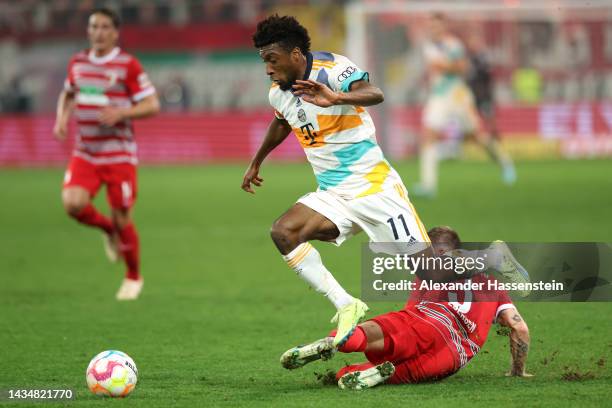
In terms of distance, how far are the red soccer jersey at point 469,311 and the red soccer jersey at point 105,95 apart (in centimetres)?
461

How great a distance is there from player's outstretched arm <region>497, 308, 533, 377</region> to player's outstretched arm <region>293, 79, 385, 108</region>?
1462 millimetres

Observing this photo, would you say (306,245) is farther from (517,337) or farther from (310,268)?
(517,337)

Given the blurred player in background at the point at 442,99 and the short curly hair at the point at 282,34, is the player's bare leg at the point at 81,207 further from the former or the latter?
the blurred player in background at the point at 442,99

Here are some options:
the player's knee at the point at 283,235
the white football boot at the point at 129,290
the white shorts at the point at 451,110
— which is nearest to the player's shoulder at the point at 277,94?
the player's knee at the point at 283,235

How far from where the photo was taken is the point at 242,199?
20062 millimetres

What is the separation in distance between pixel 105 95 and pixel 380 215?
4.25 m

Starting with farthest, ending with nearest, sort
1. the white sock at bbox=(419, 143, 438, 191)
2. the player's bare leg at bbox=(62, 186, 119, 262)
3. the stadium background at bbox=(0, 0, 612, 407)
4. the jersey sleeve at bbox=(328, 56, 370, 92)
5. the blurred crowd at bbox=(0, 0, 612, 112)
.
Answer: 1. the blurred crowd at bbox=(0, 0, 612, 112)
2. the white sock at bbox=(419, 143, 438, 191)
3. the player's bare leg at bbox=(62, 186, 119, 262)
4. the stadium background at bbox=(0, 0, 612, 407)
5. the jersey sleeve at bbox=(328, 56, 370, 92)

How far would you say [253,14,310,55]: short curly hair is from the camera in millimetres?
6773

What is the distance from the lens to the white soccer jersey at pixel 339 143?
22.8 ft

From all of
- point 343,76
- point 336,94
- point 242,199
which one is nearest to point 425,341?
point 336,94

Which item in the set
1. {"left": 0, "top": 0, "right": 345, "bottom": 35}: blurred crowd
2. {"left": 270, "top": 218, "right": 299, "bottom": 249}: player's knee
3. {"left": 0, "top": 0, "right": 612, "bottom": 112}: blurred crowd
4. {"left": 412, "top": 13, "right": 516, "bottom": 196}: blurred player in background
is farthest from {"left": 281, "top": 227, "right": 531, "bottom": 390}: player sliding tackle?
{"left": 0, "top": 0, "right": 345, "bottom": 35}: blurred crowd

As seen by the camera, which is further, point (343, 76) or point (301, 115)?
point (301, 115)

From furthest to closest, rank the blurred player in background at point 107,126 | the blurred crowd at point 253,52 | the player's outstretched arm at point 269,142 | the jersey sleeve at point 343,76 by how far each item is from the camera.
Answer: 1. the blurred crowd at point 253,52
2. the blurred player in background at point 107,126
3. the player's outstretched arm at point 269,142
4. the jersey sleeve at point 343,76

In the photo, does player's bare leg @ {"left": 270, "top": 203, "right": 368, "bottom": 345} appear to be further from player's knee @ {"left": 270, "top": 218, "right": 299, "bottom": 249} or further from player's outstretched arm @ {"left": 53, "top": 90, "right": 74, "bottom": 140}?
player's outstretched arm @ {"left": 53, "top": 90, "right": 74, "bottom": 140}
